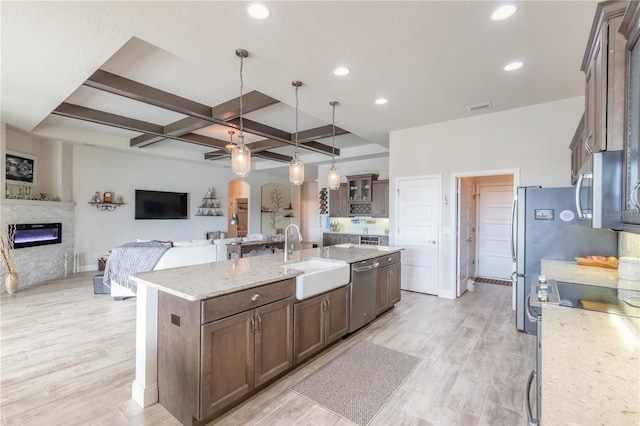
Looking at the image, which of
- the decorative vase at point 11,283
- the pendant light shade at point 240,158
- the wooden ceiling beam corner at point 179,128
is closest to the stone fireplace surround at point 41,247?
the decorative vase at point 11,283

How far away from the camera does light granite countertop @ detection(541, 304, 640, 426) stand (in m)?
0.78

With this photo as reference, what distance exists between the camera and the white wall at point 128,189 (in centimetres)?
654

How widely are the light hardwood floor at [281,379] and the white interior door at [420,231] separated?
76 cm

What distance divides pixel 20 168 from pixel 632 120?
325 inches

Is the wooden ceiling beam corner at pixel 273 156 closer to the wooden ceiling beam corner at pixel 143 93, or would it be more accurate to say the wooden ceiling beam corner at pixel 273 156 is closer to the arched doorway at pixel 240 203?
the arched doorway at pixel 240 203

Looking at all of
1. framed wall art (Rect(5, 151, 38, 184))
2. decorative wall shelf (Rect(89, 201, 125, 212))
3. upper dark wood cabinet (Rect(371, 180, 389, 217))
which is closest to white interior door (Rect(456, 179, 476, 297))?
upper dark wood cabinet (Rect(371, 180, 389, 217))

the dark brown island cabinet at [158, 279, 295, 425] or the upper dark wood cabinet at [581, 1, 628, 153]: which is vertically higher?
the upper dark wood cabinet at [581, 1, 628, 153]

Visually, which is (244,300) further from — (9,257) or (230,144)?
(9,257)

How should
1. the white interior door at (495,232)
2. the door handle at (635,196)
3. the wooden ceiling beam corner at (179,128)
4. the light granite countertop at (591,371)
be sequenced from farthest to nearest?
the white interior door at (495,232) < the wooden ceiling beam corner at (179,128) < the door handle at (635,196) < the light granite countertop at (591,371)

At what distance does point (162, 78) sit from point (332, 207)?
16.6 feet

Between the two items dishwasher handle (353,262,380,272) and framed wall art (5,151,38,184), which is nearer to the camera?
dishwasher handle (353,262,380,272)

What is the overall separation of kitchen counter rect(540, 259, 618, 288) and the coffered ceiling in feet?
6.40

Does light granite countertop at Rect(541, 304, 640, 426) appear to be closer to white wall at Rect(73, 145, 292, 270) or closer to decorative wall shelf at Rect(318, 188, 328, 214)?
decorative wall shelf at Rect(318, 188, 328, 214)

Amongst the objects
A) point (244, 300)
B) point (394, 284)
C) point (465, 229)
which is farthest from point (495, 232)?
point (244, 300)
